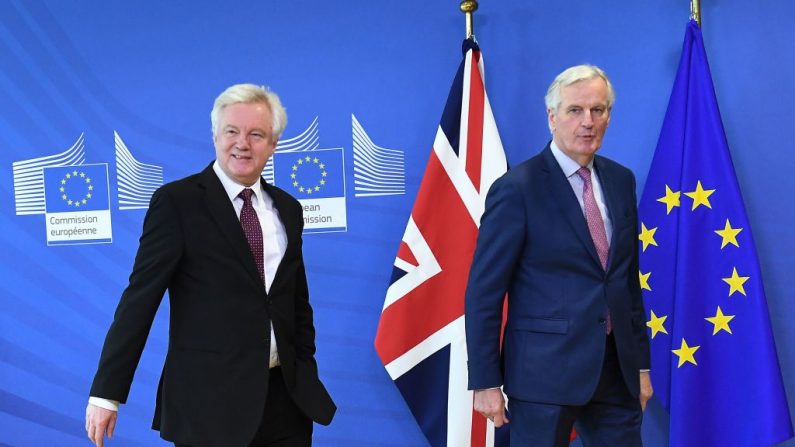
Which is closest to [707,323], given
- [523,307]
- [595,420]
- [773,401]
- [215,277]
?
[773,401]

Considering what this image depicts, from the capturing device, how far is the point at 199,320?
1579 mm

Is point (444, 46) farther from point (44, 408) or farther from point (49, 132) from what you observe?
point (44, 408)

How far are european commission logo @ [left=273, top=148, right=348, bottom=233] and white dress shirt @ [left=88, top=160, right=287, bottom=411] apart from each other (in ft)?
3.42

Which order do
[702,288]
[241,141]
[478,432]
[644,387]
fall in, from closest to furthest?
[241,141], [644,387], [702,288], [478,432]

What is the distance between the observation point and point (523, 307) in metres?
1.69

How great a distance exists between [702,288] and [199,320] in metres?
1.69

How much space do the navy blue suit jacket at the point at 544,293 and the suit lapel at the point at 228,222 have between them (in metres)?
0.53

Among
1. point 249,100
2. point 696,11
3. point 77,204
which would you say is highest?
point 696,11

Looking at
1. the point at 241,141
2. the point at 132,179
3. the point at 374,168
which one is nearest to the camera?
the point at 241,141

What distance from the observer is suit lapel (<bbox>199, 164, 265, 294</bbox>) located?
1587 mm

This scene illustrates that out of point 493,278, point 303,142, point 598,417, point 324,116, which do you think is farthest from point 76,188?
point 598,417

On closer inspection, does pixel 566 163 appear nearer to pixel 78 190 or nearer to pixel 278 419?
pixel 278 419

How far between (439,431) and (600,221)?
3.89ft

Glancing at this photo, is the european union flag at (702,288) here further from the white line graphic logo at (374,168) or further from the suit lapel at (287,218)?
the suit lapel at (287,218)
